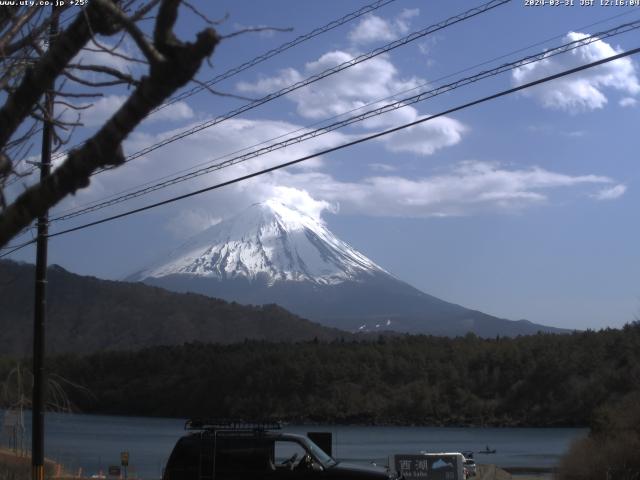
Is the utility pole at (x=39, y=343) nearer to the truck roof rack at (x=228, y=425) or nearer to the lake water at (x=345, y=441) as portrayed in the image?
the truck roof rack at (x=228, y=425)

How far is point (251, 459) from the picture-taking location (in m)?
14.6

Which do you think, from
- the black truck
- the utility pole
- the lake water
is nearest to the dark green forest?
the lake water

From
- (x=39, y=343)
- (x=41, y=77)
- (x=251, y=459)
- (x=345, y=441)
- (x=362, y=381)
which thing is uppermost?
(x=362, y=381)

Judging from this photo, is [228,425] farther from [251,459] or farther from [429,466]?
[429,466]

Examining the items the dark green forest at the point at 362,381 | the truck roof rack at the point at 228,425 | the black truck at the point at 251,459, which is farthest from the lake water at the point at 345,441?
the black truck at the point at 251,459

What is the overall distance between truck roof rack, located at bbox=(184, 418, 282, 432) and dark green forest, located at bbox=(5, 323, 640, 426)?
8963 centimetres

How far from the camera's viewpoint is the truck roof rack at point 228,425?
49.9ft

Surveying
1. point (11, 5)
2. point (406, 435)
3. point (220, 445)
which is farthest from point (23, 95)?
point (406, 435)

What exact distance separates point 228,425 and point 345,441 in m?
68.6

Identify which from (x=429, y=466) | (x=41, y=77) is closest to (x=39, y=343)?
(x=429, y=466)

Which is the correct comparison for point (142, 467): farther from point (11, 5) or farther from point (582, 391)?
point (582, 391)

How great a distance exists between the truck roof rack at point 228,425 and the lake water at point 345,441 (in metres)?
28.8

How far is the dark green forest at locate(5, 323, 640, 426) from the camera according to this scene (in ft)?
354

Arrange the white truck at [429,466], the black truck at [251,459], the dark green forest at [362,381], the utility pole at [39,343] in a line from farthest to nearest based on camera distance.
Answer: the dark green forest at [362,381] < the white truck at [429,466] < the utility pole at [39,343] < the black truck at [251,459]
